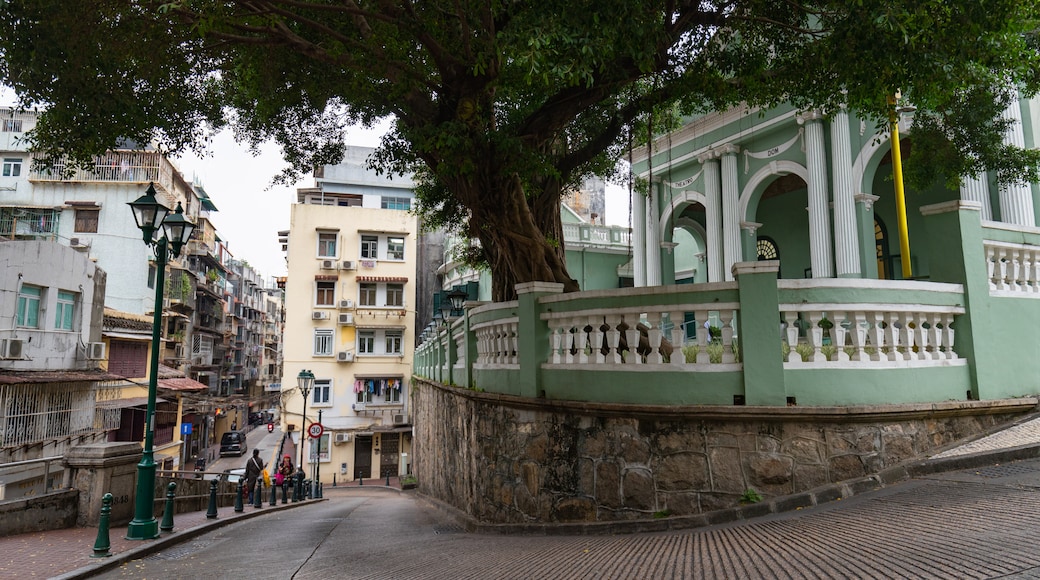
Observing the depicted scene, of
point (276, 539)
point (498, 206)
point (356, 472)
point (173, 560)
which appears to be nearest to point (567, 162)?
point (498, 206)

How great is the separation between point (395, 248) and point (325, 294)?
185 inches

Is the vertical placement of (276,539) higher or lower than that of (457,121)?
lower

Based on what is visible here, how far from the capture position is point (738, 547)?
437cm

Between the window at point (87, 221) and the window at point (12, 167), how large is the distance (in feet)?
9.30

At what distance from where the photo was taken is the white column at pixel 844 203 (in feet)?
46.4

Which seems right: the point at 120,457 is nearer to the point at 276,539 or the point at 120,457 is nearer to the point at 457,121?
the point at 276,539

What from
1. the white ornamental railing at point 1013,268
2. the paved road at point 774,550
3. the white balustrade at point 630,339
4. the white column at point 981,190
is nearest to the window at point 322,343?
the paved road at point 774,550

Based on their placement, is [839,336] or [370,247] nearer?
[839,336]

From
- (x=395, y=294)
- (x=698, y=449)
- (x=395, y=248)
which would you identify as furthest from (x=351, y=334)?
(x=698, y=449)

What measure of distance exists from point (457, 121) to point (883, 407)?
5.90 m

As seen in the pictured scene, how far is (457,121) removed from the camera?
26.6ft

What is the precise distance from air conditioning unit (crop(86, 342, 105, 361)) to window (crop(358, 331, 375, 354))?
14.0 metres

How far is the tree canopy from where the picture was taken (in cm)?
654

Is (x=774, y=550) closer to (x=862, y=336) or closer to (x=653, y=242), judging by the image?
(x=862, y=336)
